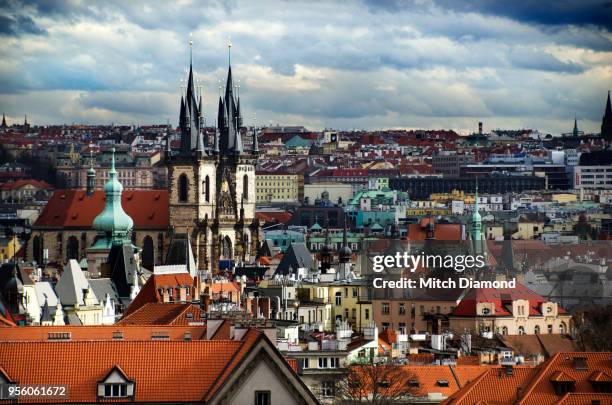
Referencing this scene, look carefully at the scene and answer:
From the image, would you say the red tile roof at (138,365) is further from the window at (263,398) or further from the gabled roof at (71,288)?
the gabled roof at (71,288)

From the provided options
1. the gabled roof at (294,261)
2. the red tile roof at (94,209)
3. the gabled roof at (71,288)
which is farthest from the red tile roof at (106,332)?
the red tile roof at (94,209)

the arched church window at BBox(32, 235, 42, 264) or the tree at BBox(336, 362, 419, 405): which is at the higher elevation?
the tree at BBox(336, 362, 419, 405)

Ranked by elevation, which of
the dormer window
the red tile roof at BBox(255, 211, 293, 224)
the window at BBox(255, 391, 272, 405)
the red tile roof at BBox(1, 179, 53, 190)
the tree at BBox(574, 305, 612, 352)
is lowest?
the red tile roof at BBox(255, 211, 293, 224)

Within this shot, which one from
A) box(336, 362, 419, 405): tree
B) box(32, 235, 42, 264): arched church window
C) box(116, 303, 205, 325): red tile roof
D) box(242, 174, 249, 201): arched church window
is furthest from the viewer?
box(242, 174, 249, 201): arched church window

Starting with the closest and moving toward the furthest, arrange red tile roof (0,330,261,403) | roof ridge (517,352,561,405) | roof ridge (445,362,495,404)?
red tile roof (0,330,261,403)
roof ridge (517,352,561,405)
roof ridge (445,362,495,404)

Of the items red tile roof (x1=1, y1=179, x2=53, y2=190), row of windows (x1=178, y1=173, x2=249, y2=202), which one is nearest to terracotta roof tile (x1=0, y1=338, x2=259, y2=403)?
row of windows (x1=178, y1=173, x2=249, y2=202)

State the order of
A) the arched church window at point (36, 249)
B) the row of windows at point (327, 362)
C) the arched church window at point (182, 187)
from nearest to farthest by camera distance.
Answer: the row of windows at point (327, 362), the arched church window at point (36, 249), the arched church window at point (182, 187)

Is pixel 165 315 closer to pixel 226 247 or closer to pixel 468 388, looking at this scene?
pixel 468 388

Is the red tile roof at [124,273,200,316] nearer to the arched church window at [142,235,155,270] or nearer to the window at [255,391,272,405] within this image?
the window at [255,391,272,405]
